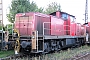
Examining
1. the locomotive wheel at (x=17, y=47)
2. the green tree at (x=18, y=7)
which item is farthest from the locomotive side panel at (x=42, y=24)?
the green tree at (x=18, y=7)

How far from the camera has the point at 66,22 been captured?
50.6 ft

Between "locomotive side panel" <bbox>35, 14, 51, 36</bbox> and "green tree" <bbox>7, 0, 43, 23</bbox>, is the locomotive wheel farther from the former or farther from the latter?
"green tree" <bbox>7, 0, 43, 23</bbox>

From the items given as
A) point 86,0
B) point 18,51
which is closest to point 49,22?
point 18,51

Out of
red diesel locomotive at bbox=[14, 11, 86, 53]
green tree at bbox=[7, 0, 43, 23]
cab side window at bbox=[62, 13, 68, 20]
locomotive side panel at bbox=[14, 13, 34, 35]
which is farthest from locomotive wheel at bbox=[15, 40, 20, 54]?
green tree at bbox=[7, 0, 43, 23]

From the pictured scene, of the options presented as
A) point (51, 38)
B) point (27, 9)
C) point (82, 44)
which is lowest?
point (82, 44)

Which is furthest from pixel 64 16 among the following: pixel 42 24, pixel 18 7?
pixel 18 7

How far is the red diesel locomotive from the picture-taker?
10789 millimetres

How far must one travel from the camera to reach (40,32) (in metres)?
12.3

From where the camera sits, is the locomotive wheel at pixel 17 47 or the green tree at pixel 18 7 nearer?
the locomotive wheel at pixel 17 47

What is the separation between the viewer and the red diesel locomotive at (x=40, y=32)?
1079 cm

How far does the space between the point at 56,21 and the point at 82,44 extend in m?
7.45

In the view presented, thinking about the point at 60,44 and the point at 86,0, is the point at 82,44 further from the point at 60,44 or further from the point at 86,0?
the point at 86,0

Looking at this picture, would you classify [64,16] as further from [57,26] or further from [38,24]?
[38,24]

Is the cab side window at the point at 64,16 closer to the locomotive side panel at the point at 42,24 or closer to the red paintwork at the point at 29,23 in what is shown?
the locomotive side panel at the point at 42,24
